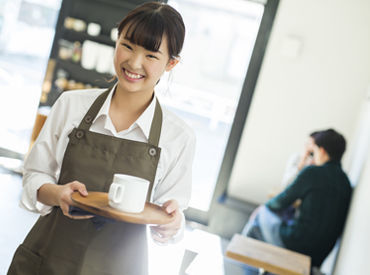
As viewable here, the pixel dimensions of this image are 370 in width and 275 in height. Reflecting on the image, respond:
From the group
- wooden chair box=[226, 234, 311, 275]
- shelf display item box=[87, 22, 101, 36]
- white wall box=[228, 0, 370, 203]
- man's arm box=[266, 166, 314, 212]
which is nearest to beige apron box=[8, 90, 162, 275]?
wooden chair box=[226, 234, 311, 275]

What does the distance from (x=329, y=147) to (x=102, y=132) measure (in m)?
2.44

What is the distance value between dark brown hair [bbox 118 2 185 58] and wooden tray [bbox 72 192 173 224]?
0.37 meters

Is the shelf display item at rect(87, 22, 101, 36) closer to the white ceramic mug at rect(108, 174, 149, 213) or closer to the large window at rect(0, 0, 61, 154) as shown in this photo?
the large window at rect(0, 0, 61, 154)

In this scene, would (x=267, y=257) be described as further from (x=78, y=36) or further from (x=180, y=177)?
(x=78, y=36)

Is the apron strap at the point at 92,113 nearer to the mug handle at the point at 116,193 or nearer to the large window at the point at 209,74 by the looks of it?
the mug handle at the point at 116,193

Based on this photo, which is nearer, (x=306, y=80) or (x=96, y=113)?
(x=96, y=113)

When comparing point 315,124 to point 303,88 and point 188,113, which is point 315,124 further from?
point 188,113

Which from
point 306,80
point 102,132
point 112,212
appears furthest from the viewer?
point 306,80

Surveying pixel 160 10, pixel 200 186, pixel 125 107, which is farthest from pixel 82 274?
pixel 200 186

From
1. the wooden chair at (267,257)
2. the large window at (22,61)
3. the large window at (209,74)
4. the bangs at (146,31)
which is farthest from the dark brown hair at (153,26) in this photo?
the large window at (22,61)

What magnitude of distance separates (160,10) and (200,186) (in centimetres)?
383

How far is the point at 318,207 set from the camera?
3.27 metres

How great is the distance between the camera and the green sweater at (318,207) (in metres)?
3.25

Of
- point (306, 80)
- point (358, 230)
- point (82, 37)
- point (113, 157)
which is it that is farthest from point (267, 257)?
point (82, 37)
